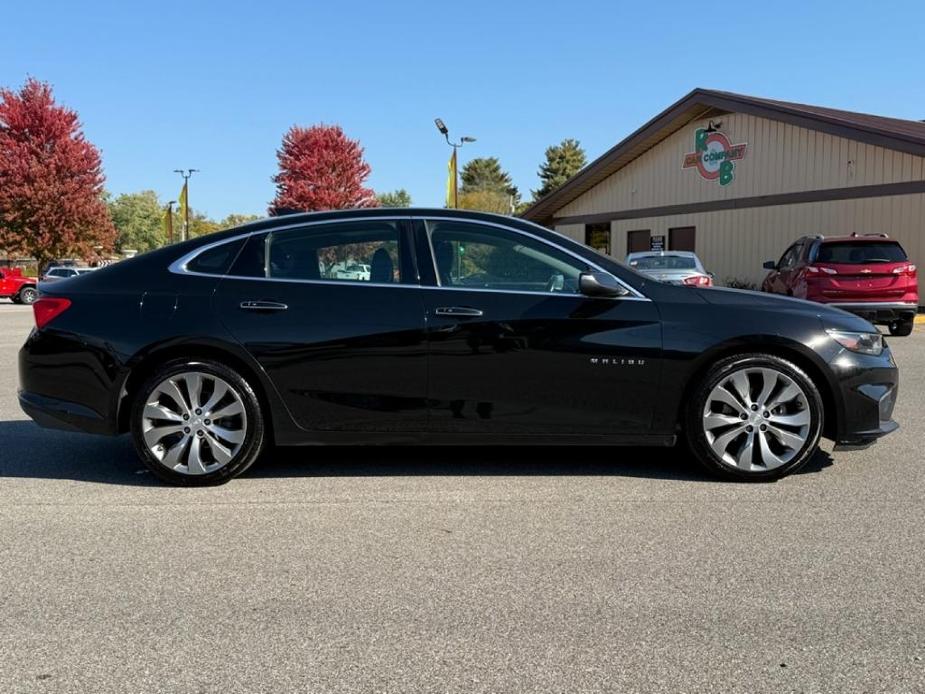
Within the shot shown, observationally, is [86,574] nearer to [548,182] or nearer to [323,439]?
[323,439]

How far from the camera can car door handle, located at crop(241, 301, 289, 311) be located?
178 inches

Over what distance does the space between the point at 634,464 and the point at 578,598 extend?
2.12 meters

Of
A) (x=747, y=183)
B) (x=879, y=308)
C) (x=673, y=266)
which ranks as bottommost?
(x=879, y=308)

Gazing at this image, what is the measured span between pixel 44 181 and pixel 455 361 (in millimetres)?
39347

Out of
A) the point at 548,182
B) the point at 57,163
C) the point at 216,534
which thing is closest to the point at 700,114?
the point at 216,534

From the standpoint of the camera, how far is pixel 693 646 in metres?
2.63

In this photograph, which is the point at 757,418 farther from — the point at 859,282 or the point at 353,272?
the point at 859,282

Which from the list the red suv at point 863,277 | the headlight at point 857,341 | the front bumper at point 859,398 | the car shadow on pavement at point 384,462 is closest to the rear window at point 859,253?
the red suv at point 863,277

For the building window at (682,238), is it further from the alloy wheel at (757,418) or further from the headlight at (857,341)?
the alloy wheel at (757,418)

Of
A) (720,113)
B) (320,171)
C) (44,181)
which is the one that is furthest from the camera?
(320,171)

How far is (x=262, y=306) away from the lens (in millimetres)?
4523

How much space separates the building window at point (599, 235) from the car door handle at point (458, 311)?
26.2m

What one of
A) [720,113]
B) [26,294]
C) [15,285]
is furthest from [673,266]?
[15,285]

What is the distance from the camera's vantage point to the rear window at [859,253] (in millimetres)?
12727
